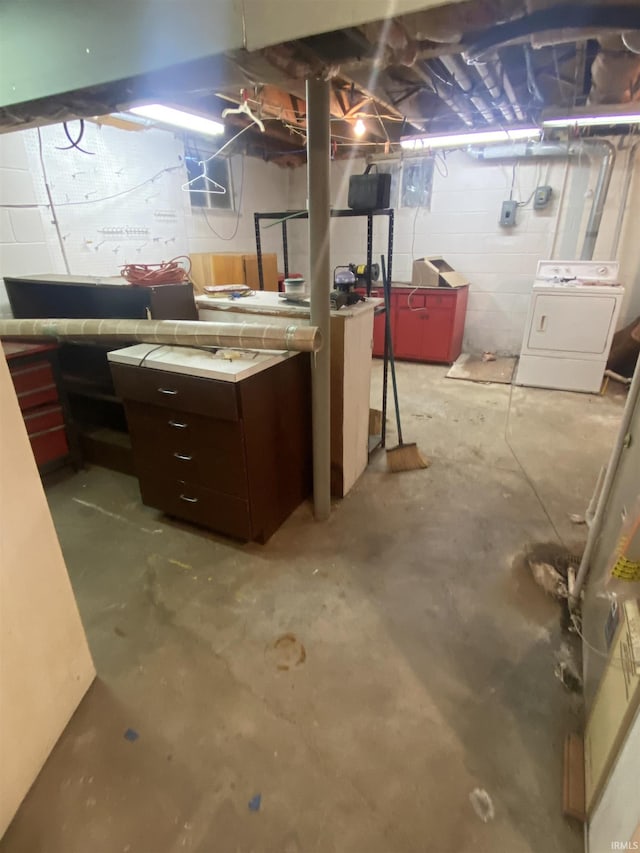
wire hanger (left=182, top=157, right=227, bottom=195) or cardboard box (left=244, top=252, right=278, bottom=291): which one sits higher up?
wire hanger (left=182, top=157, right=227, bottom=195)

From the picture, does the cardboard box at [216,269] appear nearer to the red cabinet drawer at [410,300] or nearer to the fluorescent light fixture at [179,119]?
the fluorescent light fixture at [179,119]

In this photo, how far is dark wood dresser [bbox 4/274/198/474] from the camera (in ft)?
7.50

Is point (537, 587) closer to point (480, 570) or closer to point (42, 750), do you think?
point (480, 570)

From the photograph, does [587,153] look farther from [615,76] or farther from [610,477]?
[610,477]

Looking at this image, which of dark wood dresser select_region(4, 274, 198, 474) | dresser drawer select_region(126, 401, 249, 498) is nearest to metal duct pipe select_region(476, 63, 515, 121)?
dark wood dresser select_region(4, 274, 198, 474)

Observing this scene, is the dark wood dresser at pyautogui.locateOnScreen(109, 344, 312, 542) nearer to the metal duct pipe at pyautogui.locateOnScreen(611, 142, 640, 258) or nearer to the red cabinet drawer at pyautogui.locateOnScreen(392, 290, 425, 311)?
the red cabinet drawer at pyautogui.locateOnScreen(392, 290, 425, 311)

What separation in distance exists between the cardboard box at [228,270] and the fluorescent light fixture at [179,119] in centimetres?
107

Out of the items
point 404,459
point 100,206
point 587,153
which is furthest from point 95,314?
point 587,153

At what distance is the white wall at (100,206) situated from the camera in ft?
9.00

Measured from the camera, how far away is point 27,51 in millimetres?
1643

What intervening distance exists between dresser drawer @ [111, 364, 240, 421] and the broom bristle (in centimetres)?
133

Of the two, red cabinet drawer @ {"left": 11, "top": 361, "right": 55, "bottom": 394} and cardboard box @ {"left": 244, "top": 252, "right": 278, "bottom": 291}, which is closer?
red cabinet drawer @ {"left": 11, "top": 361, "right": 55, "bottom": 394}

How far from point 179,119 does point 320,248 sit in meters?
1.68

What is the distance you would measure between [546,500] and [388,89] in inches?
102
